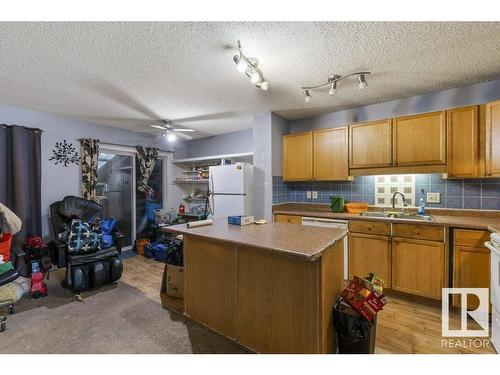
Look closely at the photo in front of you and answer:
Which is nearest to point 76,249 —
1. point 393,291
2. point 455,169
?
point 393,291

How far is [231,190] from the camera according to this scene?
11.6ft

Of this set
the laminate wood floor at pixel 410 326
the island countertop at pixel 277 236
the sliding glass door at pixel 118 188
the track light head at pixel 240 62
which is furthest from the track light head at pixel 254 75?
the sliding glass door at pixel 118 188

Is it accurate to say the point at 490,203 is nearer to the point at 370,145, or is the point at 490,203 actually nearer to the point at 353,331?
the point at 370,145

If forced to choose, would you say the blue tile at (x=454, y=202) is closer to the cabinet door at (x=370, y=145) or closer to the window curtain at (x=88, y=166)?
the cabinet door at (x=370, y=145)

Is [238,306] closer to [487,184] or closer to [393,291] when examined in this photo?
[393,291]

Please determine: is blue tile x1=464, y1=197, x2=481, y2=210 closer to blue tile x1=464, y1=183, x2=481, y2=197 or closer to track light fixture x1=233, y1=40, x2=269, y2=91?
blue tile x1=464, y1=183, x2=481, y2=197

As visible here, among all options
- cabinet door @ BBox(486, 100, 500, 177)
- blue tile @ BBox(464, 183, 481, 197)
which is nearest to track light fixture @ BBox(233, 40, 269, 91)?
cabinet door @ BBox(486, 100, 500, 177)

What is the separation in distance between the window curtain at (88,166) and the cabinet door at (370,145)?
154 inches

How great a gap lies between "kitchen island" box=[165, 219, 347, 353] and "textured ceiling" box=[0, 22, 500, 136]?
1.47 metres

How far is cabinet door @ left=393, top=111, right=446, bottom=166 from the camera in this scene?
251cm

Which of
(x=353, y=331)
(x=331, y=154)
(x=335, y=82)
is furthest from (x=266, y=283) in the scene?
(x=331, y=154)

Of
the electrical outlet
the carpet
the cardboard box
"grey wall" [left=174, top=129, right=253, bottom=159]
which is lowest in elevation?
the carpet

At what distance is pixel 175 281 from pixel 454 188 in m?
3.29
